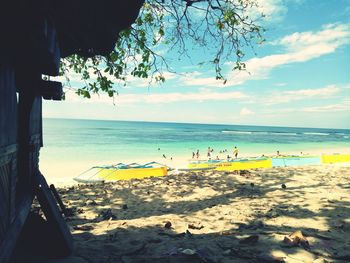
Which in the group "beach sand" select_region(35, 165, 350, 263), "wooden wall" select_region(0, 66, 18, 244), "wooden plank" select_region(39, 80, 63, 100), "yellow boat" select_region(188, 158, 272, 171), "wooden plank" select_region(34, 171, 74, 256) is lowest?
"yellow boat" select_region(188, 158, 272, 171)

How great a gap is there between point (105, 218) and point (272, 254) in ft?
15.0

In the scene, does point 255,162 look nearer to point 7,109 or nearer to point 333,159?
point 333,159

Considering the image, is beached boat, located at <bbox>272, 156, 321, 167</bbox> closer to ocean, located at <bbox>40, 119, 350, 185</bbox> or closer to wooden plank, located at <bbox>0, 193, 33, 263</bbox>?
ocean, located at <bbox>40, 119, 350, 185</bbox>

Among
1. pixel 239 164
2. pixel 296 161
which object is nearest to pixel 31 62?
pixel 239 164

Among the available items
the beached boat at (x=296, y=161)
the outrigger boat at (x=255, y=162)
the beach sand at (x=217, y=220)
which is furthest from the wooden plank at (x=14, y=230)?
the beached boat at (x=296, y=161)

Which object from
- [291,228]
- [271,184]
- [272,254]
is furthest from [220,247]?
[271,184]

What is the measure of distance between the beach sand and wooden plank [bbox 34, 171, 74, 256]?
25 centimetres

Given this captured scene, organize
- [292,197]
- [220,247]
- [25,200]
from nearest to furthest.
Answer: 1. [25,200]
2. [220,247]
3. [292,197]

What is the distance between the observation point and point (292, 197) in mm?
8062

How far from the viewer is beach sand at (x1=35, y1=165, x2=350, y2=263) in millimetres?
4285

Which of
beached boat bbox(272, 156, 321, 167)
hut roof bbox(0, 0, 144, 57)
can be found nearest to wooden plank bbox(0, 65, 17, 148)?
hut roof bbox(0, 0, 144, 57)

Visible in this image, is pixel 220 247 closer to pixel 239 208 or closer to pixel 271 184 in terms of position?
pixel 239 208

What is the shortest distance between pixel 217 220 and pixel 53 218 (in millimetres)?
3645

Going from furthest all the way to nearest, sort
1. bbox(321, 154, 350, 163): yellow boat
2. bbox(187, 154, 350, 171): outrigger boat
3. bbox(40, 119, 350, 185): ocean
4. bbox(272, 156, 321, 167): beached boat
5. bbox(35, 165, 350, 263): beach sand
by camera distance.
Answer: bbox(40, 119, 350, 185): ocean, bbox(321, 154, 350, 163): yellow boat, bbox(272, 156, 321, 167): beached boat, bbox(187, 154, 350, 171): outrigger boat, bbox(35, 165, 350, 263): beach sand
